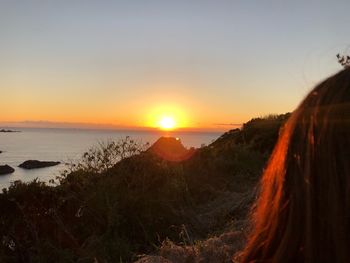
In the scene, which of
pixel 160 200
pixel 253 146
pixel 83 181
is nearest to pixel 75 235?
pixel 83 181

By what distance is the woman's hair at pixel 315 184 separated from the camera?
Answer: 4.56ft

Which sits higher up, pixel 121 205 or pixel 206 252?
pixel 206 252

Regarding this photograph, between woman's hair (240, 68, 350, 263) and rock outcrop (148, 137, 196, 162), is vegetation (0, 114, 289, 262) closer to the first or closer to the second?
rock outcrop (148, 137, 196, 162)

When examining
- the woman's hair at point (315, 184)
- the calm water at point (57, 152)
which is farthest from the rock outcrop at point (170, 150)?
the woman's hair at point (315, 184)

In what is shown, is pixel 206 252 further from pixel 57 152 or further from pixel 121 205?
pixel 57 152

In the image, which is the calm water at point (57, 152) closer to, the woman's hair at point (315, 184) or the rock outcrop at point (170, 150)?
the rock outcrop at point (170, 150)

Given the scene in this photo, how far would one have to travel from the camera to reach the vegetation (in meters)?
8.69

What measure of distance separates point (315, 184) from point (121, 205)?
810 cm

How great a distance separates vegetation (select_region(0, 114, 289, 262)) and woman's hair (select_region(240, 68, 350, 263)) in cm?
574

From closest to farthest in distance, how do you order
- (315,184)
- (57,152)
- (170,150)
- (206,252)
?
(315,184), (206,252), (170,150), (57,152)

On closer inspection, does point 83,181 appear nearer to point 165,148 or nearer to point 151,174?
point 151,174

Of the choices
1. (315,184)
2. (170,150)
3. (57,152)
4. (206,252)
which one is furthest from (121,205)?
(57,152)

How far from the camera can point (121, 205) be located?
9336 mm

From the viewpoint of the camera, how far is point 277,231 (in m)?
1.51
